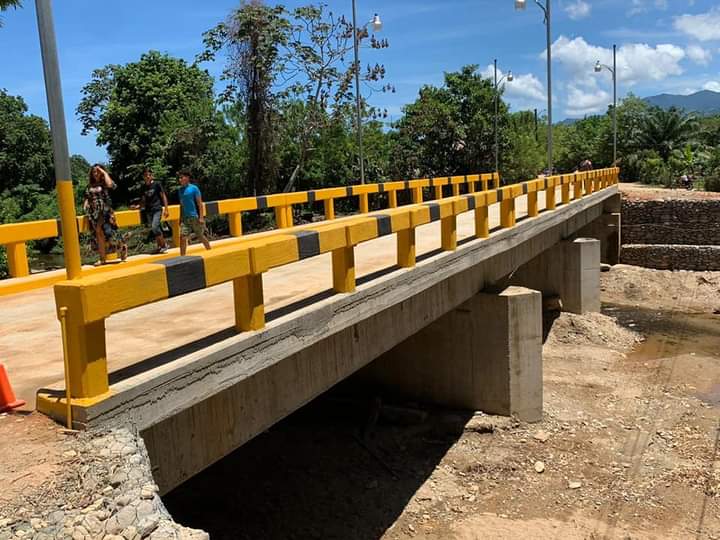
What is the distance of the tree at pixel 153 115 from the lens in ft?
110

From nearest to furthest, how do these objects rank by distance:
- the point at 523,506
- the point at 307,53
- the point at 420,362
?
the point at 523,506, the point at 420,362, the point at 307,53

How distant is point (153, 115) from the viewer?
37375 mm

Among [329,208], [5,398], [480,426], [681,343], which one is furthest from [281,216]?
[681,343]

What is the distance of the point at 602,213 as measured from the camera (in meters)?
28.1

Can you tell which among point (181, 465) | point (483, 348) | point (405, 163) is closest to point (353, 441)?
point (483, 348)

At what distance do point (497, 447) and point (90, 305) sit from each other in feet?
26.9

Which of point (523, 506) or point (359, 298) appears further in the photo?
point (523, 506)

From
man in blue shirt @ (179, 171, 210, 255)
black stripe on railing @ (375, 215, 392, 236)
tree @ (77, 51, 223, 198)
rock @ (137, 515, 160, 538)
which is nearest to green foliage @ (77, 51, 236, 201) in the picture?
tree @ (77, 51, 223, 198)

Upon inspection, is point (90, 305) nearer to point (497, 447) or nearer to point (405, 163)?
point (497, 447)

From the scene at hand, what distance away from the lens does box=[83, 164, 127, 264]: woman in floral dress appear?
334 inches

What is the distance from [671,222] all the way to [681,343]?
1145 centimetres

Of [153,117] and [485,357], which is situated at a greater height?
[153,117]

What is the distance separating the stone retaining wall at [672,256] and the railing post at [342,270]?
24349mm

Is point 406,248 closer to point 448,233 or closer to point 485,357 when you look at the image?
point 448,233
